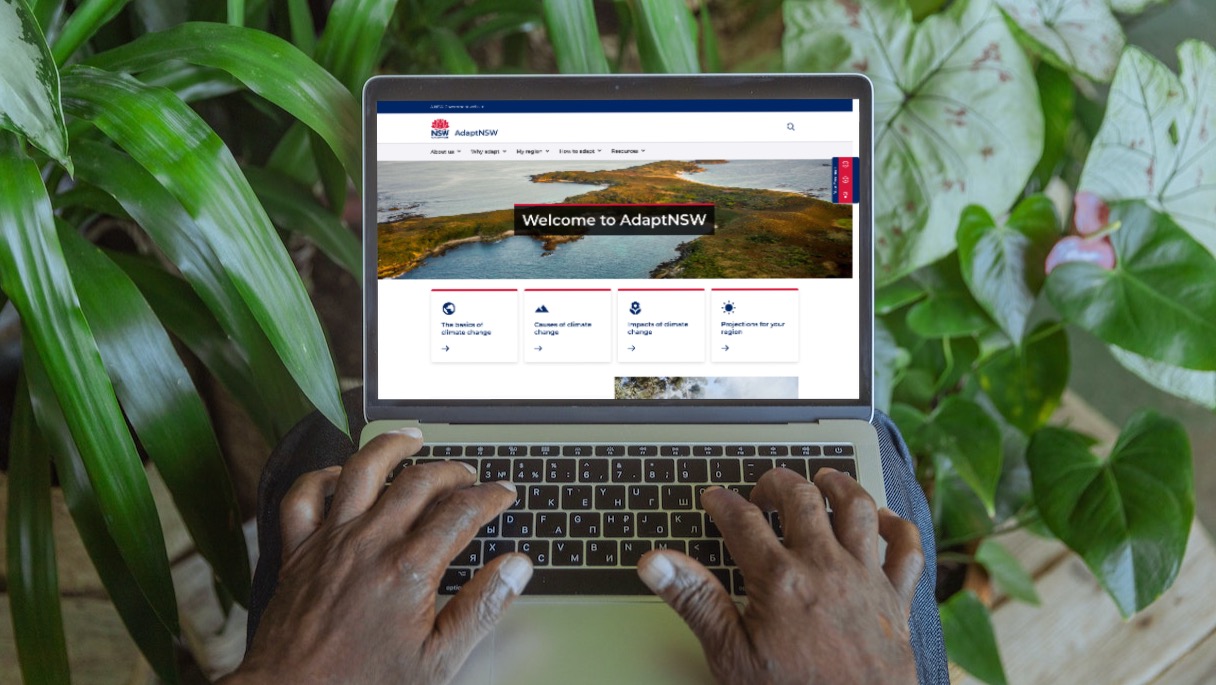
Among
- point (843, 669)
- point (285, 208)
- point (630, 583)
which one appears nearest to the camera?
point (843, 669)

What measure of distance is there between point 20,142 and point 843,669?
68 centimetres

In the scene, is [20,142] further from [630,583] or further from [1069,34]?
[1069,34]

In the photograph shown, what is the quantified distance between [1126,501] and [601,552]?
556mm

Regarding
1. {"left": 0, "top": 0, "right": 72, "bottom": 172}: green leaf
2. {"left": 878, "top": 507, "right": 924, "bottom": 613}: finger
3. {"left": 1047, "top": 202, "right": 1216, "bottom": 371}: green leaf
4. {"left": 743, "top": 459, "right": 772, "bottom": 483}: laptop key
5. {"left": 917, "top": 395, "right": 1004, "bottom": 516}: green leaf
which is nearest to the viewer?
{"left": 0, "top": 0, "right": 72, "bottom": 172}: green leaf

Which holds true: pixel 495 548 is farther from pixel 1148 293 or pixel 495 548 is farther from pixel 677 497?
pixel 1148 293

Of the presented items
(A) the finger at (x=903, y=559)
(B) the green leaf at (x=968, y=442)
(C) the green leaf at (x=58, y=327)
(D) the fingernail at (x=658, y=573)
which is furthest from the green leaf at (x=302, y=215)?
(B) the green leaf at (x=968, y=442)

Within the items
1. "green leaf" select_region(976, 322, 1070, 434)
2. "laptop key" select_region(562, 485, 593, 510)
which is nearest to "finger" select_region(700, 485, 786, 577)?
"laptop key" select_region(562, 485, 593, 510)

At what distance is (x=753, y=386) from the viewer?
735 mm

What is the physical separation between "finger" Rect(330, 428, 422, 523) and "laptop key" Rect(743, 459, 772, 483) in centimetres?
A: 28

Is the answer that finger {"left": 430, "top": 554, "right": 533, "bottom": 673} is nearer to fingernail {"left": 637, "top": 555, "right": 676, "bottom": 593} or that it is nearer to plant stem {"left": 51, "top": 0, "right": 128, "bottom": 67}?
fingernail {"left": 637, "top": 555, "right": 676, "bottom": 593}

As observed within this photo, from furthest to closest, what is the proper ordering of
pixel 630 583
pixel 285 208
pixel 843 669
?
pixel 285 208 < pixel 630 583 < pixel 843 669

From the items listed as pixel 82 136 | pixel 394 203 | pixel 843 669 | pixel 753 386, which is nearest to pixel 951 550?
pixel 753 386

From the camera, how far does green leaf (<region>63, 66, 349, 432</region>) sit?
58cm

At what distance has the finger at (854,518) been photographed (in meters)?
0.59
